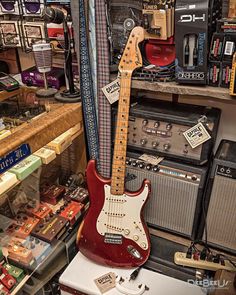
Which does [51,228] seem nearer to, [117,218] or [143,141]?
[117,218]

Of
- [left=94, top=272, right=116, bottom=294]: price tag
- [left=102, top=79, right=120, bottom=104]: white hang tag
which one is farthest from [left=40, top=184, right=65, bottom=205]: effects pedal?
[left=102, top=79, right=120, bottom=104]: white hang tag

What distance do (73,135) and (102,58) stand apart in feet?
1.28

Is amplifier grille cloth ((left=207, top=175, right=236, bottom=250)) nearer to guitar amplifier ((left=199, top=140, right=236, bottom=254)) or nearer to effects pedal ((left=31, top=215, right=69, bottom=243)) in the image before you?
guitar amplifier ((left=199, top=140, right=236, bottom=254))

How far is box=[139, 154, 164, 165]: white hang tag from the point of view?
4.20ft

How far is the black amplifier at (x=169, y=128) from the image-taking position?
1.17m

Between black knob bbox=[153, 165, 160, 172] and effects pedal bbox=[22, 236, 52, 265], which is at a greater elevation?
black knob bbox=[153, 165, 160, 172]

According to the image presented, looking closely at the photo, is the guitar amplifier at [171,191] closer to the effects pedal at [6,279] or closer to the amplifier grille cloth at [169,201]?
the amplifier grille cloth at [169,201]

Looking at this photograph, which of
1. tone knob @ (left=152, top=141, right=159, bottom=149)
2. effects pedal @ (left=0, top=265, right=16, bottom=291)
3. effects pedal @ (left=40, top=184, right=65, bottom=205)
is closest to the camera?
effects pedal @ (left=0, top=265, right=16, bottom=291)

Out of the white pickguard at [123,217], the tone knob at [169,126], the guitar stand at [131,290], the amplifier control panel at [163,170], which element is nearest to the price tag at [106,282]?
the guitar stand at [131,290]

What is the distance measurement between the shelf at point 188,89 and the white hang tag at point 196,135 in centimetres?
12

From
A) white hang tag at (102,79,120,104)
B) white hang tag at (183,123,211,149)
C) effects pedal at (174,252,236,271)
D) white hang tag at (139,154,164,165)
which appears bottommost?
effects pedal at (174,252,236,271)

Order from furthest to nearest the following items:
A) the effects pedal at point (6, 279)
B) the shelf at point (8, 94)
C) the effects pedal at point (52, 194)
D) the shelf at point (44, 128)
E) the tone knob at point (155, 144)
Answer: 1. the effects pedal at point (52, 194)
2. the shelf at point (8, 94)
3. the tone knob at point (155, 144)
4. the effects pedal at point (6, 279)
5. the shelf at point (44, 128)

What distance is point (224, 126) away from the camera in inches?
56.4

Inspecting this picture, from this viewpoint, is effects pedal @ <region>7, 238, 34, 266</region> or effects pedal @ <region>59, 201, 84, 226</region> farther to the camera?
effects pedal @ <region>59, 201, 84, 226</region>
